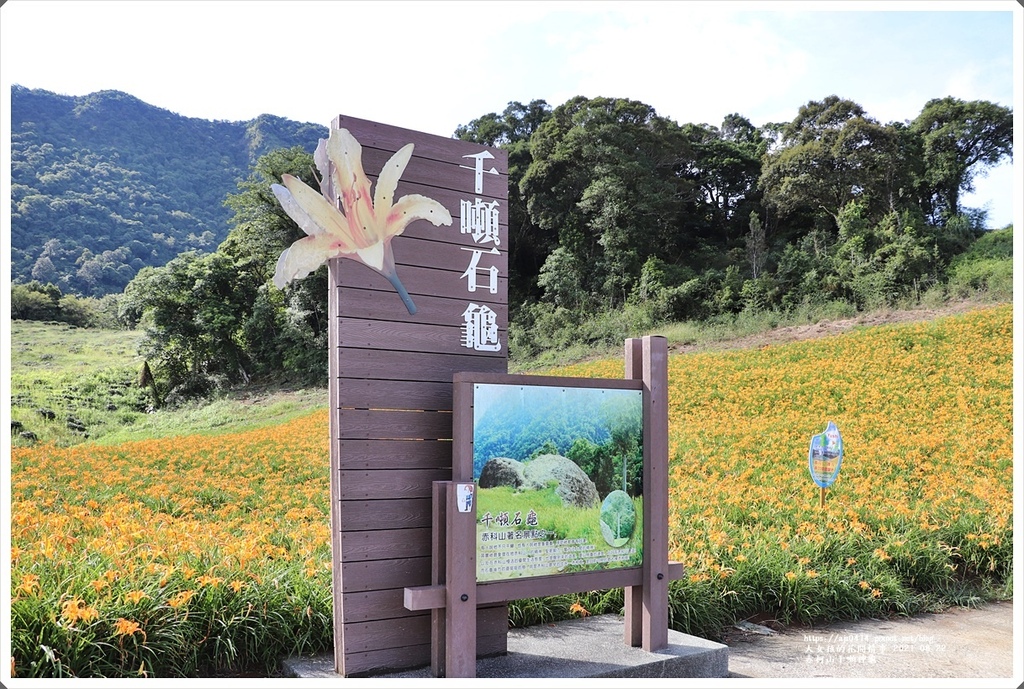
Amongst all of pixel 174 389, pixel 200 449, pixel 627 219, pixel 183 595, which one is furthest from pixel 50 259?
pixel 183 595

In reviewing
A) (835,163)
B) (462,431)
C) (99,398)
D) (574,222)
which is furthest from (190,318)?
(835,163)

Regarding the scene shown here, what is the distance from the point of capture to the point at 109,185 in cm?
1758

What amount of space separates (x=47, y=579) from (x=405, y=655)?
5.10ft

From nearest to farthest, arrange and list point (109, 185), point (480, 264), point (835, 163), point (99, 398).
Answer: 1. point (480, 264)
2. point (99, 398)
3. point (109, 185)
4. point (835, 163)

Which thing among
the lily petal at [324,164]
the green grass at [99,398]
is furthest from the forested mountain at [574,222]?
the lily petal at [324,164]

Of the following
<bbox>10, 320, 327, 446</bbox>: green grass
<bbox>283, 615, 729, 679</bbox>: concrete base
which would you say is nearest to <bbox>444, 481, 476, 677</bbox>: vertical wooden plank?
<bbox>283, 615, 729, 679</bbox>: concrete base

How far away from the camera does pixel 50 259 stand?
14.6 metres

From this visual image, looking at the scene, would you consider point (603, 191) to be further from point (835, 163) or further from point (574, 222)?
point (835, 163)

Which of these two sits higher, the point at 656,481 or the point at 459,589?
the point at 656,481

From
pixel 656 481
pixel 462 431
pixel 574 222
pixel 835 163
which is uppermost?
pixel 835 163

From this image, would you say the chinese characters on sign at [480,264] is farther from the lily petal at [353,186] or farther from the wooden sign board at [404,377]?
the lily petal at [353,186]

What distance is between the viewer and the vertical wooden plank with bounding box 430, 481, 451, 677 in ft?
10.6

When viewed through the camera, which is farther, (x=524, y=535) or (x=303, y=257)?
(x=524, y=535)

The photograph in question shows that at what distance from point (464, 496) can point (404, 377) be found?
602 millimetres
